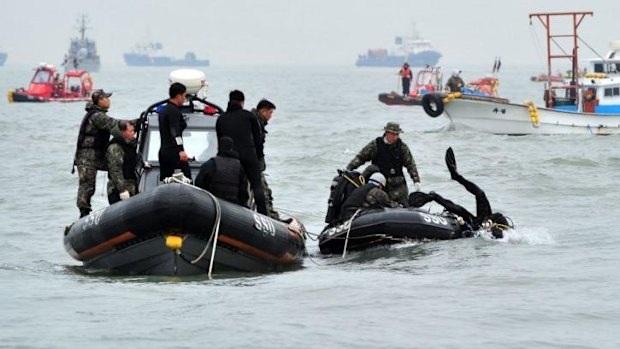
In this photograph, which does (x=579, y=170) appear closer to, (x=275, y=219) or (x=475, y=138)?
(x=475, y=138)

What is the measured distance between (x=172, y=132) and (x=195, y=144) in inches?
57.5

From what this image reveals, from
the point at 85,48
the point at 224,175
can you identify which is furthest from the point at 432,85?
the point at 85,48

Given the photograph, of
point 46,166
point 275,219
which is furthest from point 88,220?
point 46,166

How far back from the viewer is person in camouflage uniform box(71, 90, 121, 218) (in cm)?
1488

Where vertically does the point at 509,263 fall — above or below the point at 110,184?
below

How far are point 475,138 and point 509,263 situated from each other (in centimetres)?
2406

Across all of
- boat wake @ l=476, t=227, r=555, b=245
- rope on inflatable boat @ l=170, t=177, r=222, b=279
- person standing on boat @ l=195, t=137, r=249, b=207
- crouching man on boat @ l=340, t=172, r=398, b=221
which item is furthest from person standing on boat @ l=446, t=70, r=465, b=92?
rope on inflatable boat @ l=170, t=177, r=222, b=279

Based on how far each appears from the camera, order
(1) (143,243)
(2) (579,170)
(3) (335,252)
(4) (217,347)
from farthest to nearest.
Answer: (2) (579,170) → (3) (335,252) → (1) (143,243) → (4) (217,347)

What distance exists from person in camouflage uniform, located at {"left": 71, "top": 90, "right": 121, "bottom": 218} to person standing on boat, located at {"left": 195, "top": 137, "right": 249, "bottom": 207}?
1816 millimetres

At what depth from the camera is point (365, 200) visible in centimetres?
1573

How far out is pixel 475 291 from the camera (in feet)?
44.4

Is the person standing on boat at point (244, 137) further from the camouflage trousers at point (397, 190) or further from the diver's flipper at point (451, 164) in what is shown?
the diver's flipper at point (451, 164)

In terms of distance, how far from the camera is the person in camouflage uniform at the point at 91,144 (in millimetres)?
14875

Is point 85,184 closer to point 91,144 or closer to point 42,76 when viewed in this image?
point 91,144
